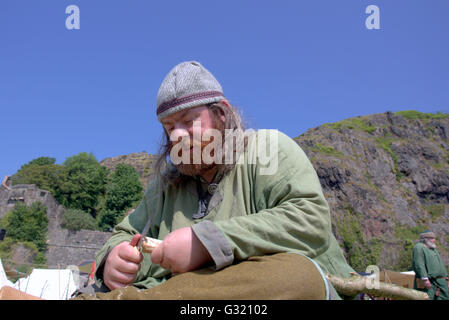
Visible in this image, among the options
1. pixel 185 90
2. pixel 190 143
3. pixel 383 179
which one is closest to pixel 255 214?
pixel 190 143

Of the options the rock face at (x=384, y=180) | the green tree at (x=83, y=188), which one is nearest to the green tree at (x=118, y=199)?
the green tree at (x=83, y=188)

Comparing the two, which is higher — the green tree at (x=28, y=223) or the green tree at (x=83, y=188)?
the green tree at (x=83, y=188)

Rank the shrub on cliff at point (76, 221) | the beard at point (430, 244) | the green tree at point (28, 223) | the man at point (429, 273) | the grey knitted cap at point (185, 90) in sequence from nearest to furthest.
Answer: the grey knitted cap at point (185, 90), the man at point (429, 273), the beard at point (430, 244), the green tree at point (28, 223), the shrub on cliff at point (76, 221)

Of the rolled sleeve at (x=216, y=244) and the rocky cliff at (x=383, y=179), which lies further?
the rocky cliff at (x=383, y=179)

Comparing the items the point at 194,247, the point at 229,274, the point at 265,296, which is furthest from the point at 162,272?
the point at 265,296

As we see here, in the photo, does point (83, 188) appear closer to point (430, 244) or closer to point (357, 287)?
point (430, 244)

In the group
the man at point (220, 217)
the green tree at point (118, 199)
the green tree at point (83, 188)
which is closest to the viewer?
the man at point (220, 217)

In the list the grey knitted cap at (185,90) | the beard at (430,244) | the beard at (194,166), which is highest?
the grey knitted cap at (185,90)

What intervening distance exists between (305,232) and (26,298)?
2.85 feet

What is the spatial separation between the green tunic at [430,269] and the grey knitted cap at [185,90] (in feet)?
21.6

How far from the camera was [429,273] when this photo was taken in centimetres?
678

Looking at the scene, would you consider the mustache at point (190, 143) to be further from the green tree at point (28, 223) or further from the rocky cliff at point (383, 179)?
the green tree at point (28, 223)

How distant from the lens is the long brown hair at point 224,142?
1.67m

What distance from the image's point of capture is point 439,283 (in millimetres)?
6809
